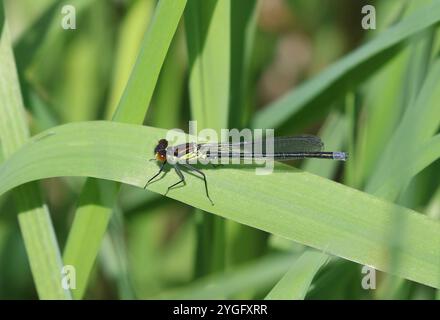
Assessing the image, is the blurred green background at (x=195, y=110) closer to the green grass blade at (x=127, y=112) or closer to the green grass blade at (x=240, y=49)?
the green grass blade at (x=240, y=49)

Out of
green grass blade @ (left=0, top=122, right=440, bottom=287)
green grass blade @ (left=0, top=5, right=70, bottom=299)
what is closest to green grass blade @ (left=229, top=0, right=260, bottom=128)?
green grass blade @ (left=0, top=122, right=440, bottom=287)

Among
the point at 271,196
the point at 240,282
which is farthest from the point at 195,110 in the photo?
the point at 240,282

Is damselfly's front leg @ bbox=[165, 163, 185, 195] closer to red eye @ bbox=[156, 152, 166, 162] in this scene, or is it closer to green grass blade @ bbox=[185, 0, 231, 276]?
red eye @ bbox=[156, 152, 166, 162]

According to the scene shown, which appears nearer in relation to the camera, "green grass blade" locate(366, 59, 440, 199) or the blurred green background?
"green grass blade" locate(366, 59, 440, 199)

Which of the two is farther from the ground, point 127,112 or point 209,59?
point 209,59

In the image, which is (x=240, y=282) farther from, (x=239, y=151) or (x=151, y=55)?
(x=151, y=55)
